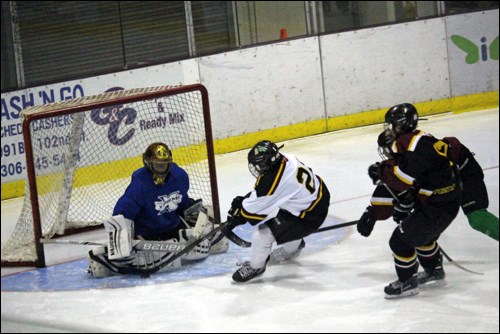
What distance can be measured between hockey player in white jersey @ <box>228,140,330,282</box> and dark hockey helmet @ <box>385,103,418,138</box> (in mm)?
628

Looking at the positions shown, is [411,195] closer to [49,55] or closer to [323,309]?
[323,309]

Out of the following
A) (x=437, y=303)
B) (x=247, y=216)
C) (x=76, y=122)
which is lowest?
(x=437, y=303)

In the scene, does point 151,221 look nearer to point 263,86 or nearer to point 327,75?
point 263,86

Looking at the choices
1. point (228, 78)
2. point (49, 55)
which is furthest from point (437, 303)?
point (49, 55)

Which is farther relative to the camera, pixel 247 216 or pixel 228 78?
pixel 228 78

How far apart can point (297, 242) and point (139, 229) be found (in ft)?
2.50

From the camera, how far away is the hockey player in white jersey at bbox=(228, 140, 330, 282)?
14.5ft

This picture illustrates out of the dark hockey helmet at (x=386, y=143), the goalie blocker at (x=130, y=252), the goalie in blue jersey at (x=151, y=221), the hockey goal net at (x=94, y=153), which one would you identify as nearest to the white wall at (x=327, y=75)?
the hockey goal net at (x=94, y=153)

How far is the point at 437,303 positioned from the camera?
390cm

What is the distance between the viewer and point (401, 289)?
400 centimetres

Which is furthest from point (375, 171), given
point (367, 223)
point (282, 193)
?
point (282, 193)

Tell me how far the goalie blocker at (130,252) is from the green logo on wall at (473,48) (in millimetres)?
4832

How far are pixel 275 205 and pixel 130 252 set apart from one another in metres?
0.75

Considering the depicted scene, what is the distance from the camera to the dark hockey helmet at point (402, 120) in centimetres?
394
